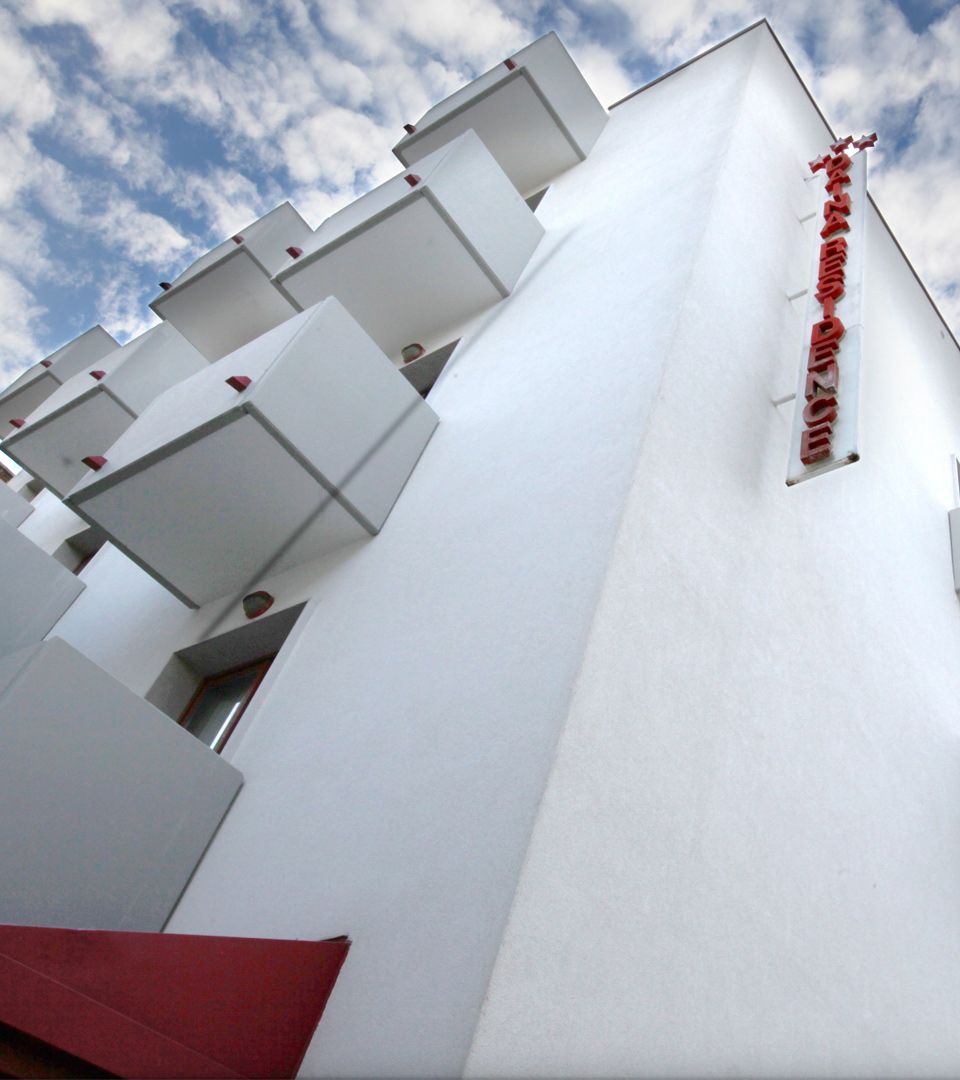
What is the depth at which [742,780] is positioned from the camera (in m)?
4.34

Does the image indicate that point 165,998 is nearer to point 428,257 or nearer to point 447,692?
point 447,692

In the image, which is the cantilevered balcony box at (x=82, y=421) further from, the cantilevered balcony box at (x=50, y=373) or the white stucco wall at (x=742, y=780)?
the white stucco wall at (x=742, y=780)

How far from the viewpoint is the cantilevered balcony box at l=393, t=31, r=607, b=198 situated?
11.7m

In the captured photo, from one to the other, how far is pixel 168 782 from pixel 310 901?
1.28 meters

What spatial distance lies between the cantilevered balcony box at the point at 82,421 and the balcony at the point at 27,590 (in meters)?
4.01

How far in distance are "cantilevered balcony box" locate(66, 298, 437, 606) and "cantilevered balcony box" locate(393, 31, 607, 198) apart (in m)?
6.44

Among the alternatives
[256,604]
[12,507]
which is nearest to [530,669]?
[256,604]

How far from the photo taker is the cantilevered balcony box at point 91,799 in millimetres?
4098

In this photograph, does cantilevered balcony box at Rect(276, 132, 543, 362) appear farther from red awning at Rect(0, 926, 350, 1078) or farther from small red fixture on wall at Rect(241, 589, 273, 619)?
red awning at Rect(0, 926, 350, 1078)

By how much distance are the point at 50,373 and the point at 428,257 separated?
9.74 metres

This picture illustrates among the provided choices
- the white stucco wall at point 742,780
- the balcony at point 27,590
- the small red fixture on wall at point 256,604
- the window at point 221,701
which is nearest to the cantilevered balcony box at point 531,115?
the white stucco wall at point 742,780

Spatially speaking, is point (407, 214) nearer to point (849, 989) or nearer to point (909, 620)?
point (909, 620)

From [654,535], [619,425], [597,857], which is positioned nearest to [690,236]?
[619,425]

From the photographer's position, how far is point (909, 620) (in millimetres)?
7160
